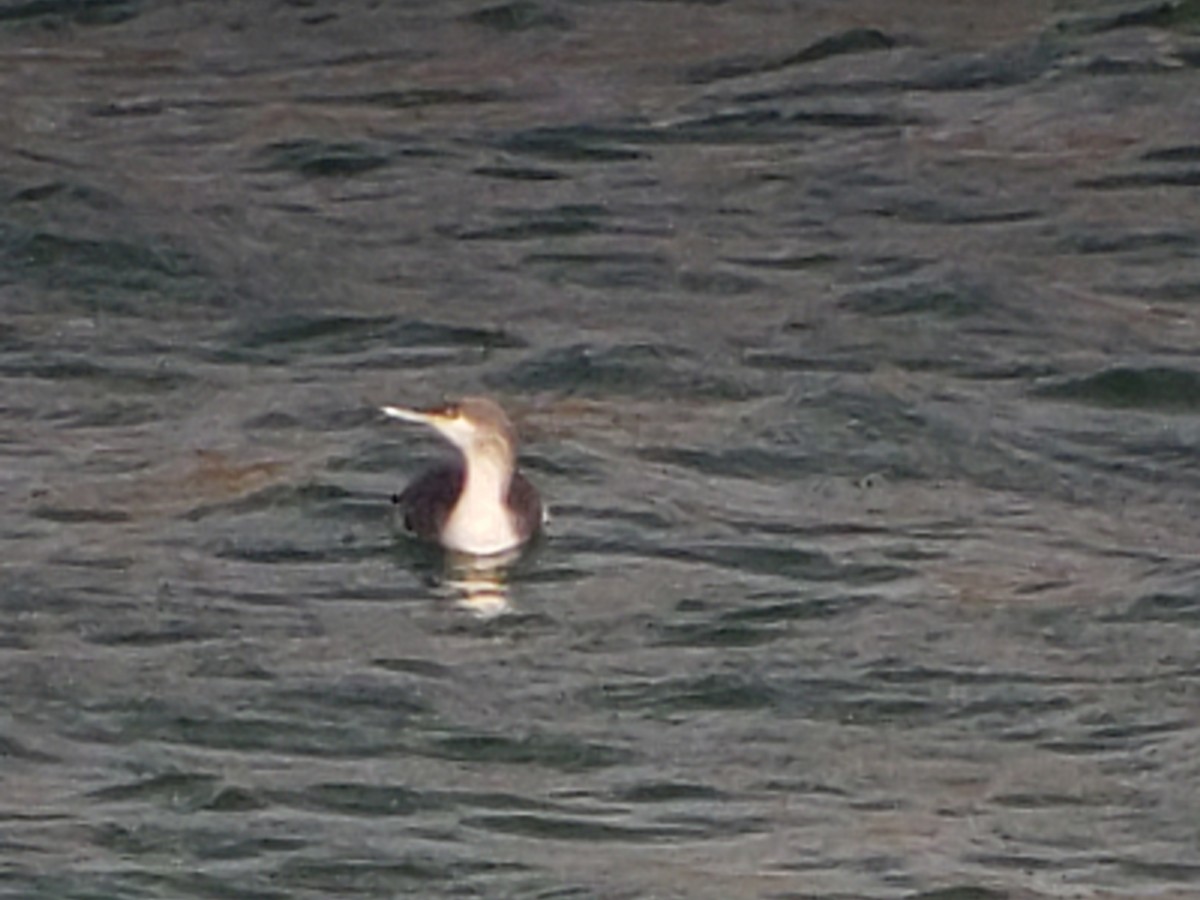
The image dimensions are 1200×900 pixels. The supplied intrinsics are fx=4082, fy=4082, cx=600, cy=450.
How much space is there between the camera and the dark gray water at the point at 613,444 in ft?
33.2

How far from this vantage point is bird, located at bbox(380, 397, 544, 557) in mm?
12336

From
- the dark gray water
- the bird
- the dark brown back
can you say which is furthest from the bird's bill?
the dark gray water

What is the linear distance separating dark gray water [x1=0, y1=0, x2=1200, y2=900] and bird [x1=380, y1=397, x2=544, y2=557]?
12 centimetres

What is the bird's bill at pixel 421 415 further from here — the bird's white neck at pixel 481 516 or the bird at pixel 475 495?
the bird's white neck at pixel 481 516

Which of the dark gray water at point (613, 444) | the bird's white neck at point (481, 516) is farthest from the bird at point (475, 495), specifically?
the dark gray water at point (613, 444)

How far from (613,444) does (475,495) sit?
976mm

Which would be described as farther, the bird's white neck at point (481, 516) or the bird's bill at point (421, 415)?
the bird's bill at point (421, 415)

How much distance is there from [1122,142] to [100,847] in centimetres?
762

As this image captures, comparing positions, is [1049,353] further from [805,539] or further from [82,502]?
[82,502]

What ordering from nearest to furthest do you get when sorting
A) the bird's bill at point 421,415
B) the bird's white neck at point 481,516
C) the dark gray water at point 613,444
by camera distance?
1. the dark gray water at point 613,444
2. the bird's white neck at point 481,516
3. the bird's bill at point 421,415

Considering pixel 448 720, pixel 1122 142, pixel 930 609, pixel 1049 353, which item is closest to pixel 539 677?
pixel 448 720

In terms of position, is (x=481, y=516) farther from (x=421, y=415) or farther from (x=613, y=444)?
(x=613, y=444)

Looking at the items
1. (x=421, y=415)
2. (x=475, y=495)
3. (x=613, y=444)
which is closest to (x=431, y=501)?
(x=475, y=495)

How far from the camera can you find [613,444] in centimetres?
1323
